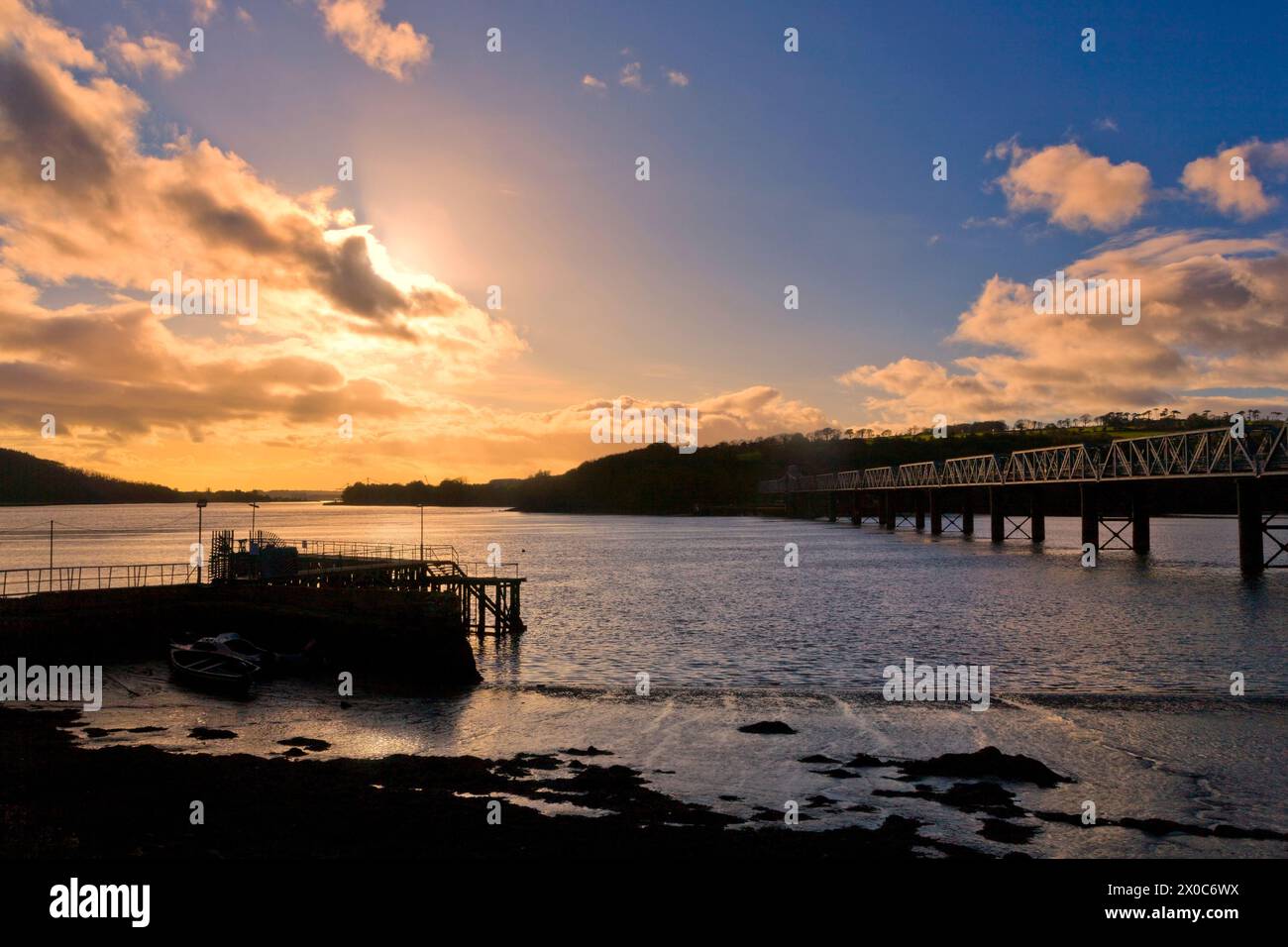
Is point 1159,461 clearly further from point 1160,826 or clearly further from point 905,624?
point 1160,826

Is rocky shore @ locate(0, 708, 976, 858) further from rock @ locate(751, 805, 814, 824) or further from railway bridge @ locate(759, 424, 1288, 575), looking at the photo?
railway bridge @ locate(759, 424, 1288, 575)

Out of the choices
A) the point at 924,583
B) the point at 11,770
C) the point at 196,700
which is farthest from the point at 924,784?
the point at 924,583

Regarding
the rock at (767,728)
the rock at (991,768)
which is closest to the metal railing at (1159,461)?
the rock at (991,768)

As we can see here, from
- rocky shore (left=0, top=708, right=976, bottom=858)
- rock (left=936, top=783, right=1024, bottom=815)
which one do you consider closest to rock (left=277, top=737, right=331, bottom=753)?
rocky shore (left=0, top=708, right=976, bottom=858)

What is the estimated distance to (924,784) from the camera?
72.5ft

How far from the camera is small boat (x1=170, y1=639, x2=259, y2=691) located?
36.4m

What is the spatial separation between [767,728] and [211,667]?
24.9m

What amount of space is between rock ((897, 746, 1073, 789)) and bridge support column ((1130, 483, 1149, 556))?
87.7 m

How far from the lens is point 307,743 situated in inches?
1086

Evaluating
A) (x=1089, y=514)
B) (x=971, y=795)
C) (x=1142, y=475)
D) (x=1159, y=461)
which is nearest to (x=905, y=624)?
(x=971, y=795)

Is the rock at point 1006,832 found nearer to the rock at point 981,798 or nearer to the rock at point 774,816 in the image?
the rock at point 981,798
